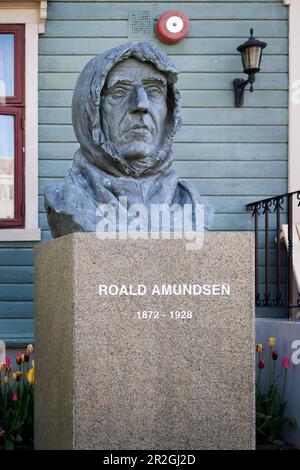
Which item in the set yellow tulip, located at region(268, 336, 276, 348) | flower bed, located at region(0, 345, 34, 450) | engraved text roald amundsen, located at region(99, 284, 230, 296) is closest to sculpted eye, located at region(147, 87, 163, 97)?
engraved text roald amundsen, located at region(99, 284, 230, 296)

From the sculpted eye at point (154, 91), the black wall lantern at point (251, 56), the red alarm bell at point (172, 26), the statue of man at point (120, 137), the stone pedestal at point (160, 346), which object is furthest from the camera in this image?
the red alarm bell at point (172, 26)

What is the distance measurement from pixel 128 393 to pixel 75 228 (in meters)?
0.73

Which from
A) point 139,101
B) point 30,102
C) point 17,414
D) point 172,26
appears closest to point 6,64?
point 30,102

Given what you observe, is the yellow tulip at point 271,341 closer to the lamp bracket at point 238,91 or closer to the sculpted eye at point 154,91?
the sculpted eye at point 154,91

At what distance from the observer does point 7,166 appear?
6.69 m

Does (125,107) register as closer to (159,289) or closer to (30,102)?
(159,289)

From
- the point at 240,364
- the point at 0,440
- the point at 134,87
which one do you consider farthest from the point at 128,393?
the point at 0,440

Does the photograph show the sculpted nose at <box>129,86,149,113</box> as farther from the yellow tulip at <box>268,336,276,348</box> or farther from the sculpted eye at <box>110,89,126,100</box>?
the yellow tulip at <box>268,336,276,348</box>

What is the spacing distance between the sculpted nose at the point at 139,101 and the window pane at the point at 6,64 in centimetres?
358

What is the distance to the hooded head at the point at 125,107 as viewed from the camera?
3.31m

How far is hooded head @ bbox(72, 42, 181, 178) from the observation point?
3309mm

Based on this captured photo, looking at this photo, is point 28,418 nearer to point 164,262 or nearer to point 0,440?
point 0,440

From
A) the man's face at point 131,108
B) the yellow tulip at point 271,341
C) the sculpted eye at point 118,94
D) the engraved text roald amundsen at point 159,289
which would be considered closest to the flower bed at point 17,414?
the yellow tulip at point 271,341

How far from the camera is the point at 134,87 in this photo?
11.0 feet
